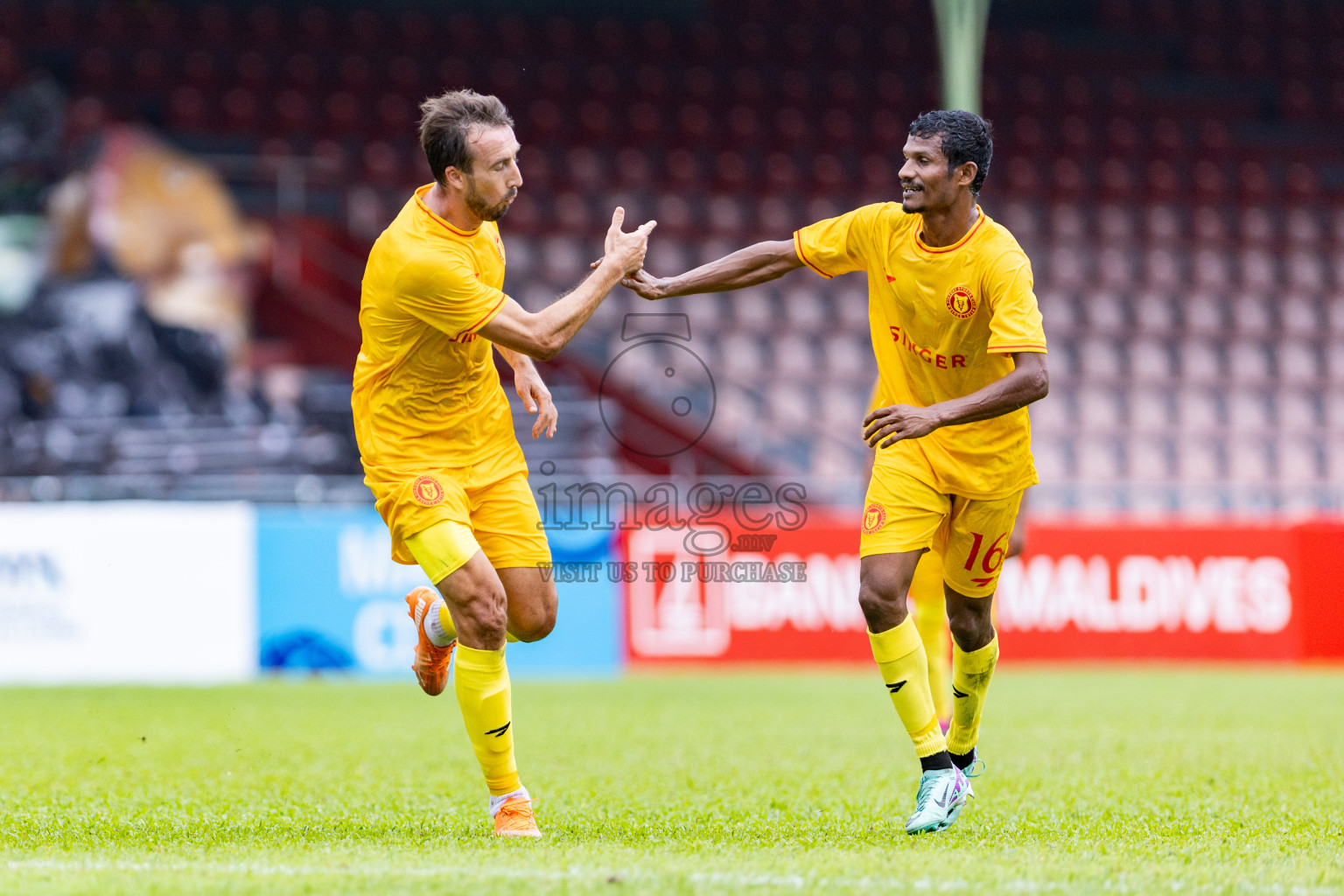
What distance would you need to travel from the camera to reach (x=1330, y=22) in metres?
23.1

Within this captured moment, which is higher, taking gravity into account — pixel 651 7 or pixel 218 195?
pixel 651 7

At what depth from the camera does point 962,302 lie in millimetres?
5305

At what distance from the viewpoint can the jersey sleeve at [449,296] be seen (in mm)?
5051

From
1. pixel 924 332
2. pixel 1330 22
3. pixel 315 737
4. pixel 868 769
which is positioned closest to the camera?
pixel 924 332

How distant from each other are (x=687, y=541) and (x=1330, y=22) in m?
15.3

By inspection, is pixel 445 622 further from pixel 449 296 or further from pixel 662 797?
pixel 449 296

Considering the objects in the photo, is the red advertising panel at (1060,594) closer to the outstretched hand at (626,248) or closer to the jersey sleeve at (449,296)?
the outstretched hand at (626,248)

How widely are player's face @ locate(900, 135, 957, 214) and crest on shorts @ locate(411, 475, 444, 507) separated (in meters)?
1.85

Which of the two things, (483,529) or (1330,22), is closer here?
(483,529)

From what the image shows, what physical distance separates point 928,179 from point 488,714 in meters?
2.33

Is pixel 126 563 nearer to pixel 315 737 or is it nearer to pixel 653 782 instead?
pixel 315 737

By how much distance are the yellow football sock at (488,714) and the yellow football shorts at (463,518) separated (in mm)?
314

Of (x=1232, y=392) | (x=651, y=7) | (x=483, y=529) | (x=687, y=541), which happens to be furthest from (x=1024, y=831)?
(x=651, y=7)

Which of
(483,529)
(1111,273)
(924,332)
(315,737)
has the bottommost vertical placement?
(315,737)
